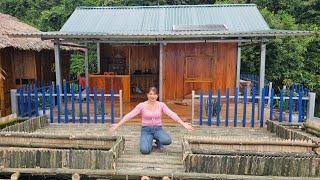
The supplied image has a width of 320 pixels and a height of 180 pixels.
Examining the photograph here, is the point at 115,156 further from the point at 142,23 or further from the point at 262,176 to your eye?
the point at 142,23

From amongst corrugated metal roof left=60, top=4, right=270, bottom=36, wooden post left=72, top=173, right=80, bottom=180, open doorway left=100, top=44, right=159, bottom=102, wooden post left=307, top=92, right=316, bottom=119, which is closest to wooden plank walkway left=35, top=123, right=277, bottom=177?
wooden post left=72, top=173, right=80, bottom=180

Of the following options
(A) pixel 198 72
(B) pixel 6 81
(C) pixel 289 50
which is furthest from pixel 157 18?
(C) pixel 289 50

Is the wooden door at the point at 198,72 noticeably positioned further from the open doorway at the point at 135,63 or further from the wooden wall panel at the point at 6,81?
the wooden wall panel at the point at 6,81

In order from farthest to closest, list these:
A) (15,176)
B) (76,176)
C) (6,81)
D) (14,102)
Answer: (6,81), (14,102), (15,176), (76,176)

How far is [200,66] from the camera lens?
39.5 ft

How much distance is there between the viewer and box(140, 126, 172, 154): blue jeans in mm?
6102

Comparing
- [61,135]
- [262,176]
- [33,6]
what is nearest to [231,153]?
[262,176]

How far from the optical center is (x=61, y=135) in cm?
616

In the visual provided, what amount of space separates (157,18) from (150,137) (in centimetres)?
833

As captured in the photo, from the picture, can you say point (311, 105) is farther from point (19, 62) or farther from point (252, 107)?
point (19, 62)

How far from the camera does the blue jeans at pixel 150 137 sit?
6.10 m

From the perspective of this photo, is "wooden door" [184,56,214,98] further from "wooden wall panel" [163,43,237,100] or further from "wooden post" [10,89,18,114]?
"wooden post" [10,89,18,114]

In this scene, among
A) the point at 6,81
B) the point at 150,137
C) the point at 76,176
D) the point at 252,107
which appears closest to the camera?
the point at 76,176

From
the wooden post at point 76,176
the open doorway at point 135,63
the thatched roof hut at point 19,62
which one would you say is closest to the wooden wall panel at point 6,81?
the thatched roof hut at point 19,62
